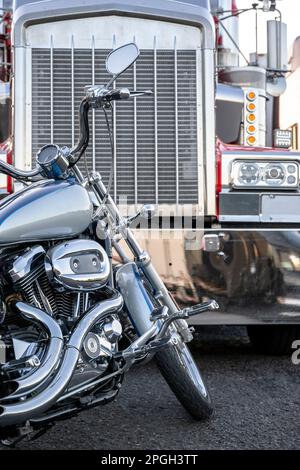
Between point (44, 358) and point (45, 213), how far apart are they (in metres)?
0.54

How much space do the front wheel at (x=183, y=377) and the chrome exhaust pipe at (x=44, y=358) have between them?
2.21 feet

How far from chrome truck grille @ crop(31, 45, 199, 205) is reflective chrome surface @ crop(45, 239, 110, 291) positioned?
141cm

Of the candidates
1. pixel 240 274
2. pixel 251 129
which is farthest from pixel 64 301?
pixel 251 129

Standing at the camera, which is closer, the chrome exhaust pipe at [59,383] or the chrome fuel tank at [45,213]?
the chrome exhaust pipe at [59,383]

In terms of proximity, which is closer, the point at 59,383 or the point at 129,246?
the point at 59,383

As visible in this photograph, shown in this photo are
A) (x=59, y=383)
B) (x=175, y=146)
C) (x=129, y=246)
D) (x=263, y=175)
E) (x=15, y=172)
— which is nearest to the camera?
(x=59, y=383)

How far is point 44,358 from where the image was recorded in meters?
2.64

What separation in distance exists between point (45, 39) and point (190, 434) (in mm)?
2387

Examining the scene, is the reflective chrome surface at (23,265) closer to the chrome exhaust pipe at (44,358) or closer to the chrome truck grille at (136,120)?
the chrome exhaust pipe at (44,358)

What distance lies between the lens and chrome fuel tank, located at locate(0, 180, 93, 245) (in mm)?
2701

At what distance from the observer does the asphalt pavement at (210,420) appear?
10.1 feet

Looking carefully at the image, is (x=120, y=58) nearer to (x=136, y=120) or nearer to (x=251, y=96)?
(x=136, y=120)

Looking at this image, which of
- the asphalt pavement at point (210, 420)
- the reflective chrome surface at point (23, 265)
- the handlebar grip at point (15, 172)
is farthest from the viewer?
the asphalt pavement at point (210, 420)

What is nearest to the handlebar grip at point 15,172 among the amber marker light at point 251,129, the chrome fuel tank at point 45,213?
the chrome fuel tank at point 45,213
